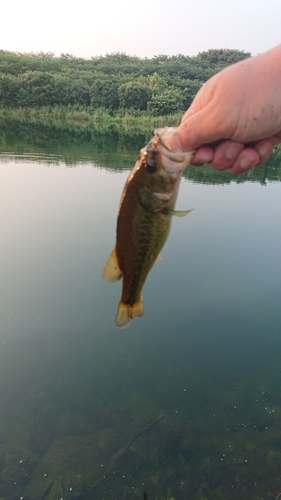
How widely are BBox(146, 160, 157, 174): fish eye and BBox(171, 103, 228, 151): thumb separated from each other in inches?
7.7

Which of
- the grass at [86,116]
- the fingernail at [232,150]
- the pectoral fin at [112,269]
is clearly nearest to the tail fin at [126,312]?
the pectoral fin at [112,269]

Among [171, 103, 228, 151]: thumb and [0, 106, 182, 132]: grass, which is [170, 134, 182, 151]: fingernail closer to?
[171, 103, 228, 151]: thumb

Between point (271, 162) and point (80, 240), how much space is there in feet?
54.9

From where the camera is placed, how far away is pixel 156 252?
6.54ft

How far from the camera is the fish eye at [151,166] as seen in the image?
177 centimetres

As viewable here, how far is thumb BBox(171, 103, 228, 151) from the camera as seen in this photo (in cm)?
183

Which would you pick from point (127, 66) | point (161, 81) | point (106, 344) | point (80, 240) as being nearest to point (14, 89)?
point (161, 81)

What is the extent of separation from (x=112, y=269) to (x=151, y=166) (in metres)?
0.62

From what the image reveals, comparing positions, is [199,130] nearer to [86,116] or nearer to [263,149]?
[263,149]

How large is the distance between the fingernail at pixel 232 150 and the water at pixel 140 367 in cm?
329

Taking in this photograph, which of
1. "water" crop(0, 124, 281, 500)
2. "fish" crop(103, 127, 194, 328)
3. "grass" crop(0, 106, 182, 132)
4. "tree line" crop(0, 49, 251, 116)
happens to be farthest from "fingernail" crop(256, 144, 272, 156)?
"tree line" crop(0, 49, 251, 116)

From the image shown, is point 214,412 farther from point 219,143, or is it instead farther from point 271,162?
point 271,162

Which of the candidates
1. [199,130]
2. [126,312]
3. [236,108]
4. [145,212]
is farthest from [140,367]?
[236,108]

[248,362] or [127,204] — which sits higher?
[127,204]
